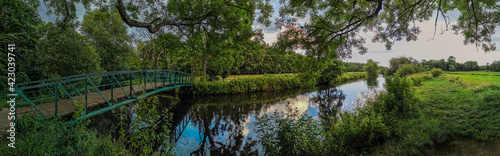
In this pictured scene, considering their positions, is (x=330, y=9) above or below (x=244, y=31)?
above

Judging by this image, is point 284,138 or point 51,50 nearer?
point 284,138

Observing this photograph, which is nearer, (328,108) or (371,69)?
(328,108)

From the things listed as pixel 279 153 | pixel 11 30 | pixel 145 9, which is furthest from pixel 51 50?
pixel 279 153

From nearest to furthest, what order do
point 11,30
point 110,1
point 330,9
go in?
point 110,1
point 330,9
point 11,30

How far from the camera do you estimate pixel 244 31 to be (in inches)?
266

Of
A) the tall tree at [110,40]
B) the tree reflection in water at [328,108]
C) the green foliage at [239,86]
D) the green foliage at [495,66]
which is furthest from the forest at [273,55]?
the green foliage at [495,66]

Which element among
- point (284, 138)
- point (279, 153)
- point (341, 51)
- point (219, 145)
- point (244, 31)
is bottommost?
point (219, 145)

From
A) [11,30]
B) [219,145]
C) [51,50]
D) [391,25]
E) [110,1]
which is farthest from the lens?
[51,50]

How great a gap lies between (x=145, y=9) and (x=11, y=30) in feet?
27.7

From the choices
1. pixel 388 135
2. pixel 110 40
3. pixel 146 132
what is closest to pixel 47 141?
pixel 146 132

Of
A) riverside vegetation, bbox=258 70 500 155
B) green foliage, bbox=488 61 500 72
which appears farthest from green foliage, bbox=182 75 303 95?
green foliage, bbox=488 61 500 72

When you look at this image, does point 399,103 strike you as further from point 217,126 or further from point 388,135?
point 217,126

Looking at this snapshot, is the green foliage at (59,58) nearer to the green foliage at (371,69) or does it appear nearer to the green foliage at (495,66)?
the green foliage at (495,66)

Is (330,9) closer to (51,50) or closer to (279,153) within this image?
(279,153)
